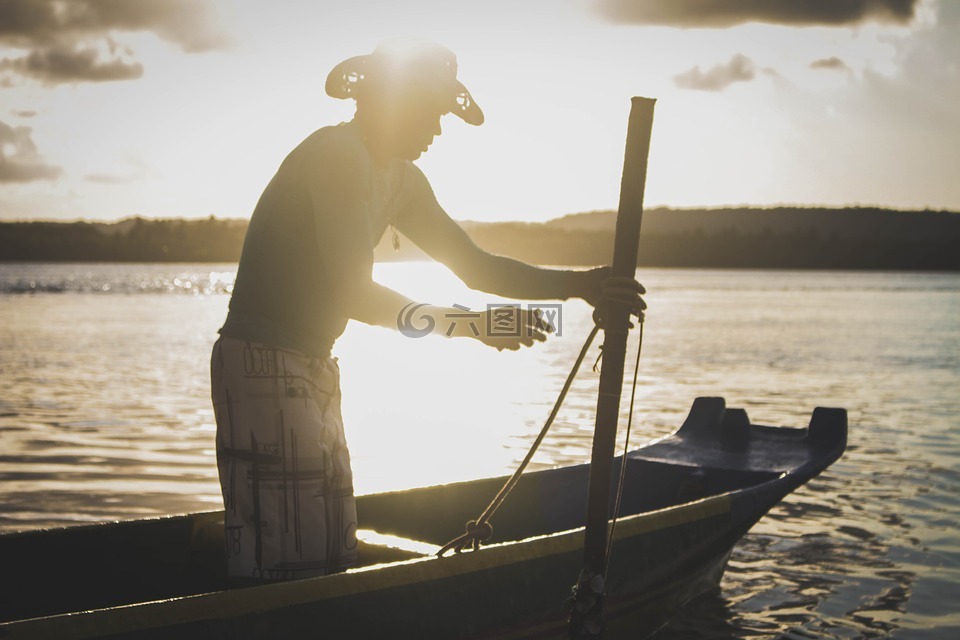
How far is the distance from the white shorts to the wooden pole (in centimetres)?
146

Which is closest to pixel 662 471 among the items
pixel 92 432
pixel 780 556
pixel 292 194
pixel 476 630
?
pixel 780 556

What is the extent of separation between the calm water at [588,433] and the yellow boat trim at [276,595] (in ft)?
9.05

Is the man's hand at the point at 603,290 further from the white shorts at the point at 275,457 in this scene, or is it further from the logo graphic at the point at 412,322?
the white shorts at the point at 275,457

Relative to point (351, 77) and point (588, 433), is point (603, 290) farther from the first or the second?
point (588, 433)

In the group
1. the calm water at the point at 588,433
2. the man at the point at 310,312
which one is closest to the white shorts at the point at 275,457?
the man at the point at 310,312

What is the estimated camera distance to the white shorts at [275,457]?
3842 millimetres

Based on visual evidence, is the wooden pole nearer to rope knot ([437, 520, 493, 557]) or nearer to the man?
rope knot ([437, 520, 493, 557])

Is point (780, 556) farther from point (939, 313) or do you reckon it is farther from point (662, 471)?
point (939, 313)

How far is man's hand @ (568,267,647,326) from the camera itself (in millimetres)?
4488

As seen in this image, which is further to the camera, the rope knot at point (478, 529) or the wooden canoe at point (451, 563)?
the rope knot at point (478, 529)

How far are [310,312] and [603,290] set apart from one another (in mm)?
1375

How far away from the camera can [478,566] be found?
5012 millimetres

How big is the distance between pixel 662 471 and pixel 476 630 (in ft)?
11.7

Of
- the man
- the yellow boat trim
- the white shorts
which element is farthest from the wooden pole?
the white shorts
